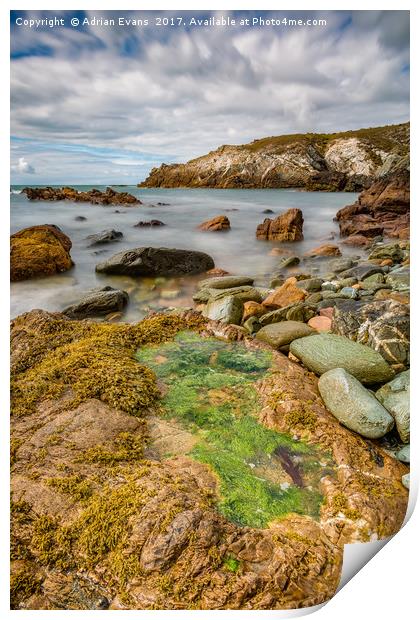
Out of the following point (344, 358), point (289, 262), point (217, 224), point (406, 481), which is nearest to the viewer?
point (406, 481)

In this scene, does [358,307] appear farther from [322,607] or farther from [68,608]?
[68,608]

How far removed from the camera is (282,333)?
3588 millimetres

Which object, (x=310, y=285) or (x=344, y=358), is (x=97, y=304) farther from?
(x=310, y=285)

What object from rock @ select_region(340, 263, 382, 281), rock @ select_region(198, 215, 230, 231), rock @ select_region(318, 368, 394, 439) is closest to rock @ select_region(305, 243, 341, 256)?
rock @ select_region(340, 263, 382, 281)

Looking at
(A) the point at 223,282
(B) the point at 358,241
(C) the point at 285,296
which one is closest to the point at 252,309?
(C) the point at 285,296

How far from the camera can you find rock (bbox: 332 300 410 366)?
3.14 metres

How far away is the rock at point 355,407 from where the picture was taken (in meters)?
2.37

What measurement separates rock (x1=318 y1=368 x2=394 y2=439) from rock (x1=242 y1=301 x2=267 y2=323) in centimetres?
179

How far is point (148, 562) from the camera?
1.47 meters

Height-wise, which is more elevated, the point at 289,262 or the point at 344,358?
the point at 289,262

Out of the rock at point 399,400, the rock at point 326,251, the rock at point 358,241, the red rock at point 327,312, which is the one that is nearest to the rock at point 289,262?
the rock at point 326,251

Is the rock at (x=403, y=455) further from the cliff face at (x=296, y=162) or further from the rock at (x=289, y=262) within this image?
the rock at (x=289, y=262)

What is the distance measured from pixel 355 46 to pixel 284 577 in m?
3.70

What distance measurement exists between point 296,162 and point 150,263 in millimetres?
2878
